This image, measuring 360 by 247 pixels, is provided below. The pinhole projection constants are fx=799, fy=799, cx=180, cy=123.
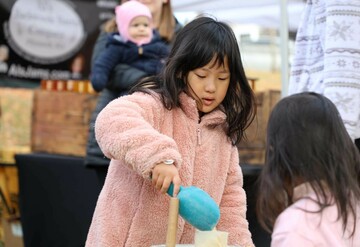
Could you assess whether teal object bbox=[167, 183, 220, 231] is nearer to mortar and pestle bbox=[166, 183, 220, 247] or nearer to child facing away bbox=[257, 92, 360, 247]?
mortar and pestle bbox=[166, 183, 220, 247]

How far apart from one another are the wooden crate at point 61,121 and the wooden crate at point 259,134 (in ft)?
3.36

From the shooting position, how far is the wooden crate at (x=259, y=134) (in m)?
4.81

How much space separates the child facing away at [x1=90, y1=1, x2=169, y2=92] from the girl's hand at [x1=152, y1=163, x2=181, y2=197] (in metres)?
1.88

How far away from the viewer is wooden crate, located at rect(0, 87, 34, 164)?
5.56 metres

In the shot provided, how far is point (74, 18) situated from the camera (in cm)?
630

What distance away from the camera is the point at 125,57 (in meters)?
4.10

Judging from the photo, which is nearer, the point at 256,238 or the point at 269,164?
the point at 269,164

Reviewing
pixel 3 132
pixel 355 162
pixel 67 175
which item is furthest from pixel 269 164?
pixel 3 132

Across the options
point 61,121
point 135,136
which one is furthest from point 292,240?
point 61,121

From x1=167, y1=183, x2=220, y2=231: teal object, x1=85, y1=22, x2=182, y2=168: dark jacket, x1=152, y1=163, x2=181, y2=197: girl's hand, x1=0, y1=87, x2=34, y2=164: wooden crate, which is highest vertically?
x1=152, y1=163, x2=181, y2=197: girl's hand

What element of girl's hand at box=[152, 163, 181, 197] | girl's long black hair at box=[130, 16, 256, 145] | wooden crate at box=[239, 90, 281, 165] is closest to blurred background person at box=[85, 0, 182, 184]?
wooden crate at box=[239, 90, 281, 165]

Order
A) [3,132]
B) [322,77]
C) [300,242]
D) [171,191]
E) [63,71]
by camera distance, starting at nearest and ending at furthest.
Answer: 1. [300,242]
2. [171,191]
3. [322,77]
4. [3,132]
5. [63,71]

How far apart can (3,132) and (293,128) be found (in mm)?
3913

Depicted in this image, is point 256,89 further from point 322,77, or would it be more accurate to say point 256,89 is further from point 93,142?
point 322,77
